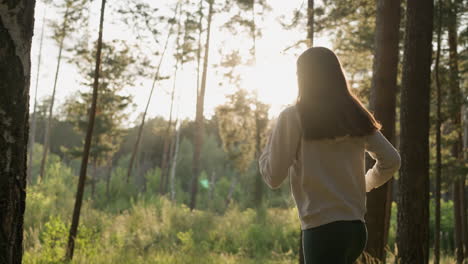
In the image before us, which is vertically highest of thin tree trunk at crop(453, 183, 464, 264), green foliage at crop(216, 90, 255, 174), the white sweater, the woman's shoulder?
green foliage at crop(216, 90, 255, 174)

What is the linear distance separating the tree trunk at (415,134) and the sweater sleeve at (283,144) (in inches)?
122

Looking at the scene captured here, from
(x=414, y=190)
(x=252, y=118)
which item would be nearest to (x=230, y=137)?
(x=252, y=118)

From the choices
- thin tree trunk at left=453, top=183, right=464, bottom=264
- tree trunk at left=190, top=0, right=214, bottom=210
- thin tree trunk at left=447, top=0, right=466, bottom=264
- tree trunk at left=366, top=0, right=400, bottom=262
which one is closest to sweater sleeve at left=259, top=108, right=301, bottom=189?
tree trunk at left=366, top=0, right=400, bottom=262

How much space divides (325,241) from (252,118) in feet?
64.1

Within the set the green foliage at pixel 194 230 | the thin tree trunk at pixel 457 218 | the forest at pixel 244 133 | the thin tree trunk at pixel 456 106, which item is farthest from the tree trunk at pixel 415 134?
the thin tree trunk at pixel 457 218

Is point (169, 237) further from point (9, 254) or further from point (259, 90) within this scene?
point (9, 254)

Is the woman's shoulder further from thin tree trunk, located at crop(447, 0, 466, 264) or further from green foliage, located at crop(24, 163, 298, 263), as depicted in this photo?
thin tree trunk, located at crop(447, 0, 466, 264)

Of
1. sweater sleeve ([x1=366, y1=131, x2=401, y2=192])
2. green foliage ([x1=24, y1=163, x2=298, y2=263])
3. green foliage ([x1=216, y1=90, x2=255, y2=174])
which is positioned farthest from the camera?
green foliage ([x1=216, y1=90, x2=255, y2=174])

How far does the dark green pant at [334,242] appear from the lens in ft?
6.75

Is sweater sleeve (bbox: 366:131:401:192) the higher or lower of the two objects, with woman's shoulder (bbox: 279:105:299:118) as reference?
lower

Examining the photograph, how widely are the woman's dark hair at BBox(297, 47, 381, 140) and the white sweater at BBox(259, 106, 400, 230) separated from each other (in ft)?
0.16

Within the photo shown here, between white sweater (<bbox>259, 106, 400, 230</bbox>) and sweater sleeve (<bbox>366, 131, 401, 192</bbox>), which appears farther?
sweater sleeve (<bbox>366, 131, 401, 192</bbox>)

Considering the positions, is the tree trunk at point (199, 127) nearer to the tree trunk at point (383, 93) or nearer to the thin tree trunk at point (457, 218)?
the thin tree trunk at point (457, 218)

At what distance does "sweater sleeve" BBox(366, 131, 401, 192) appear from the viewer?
2289 millimetres
